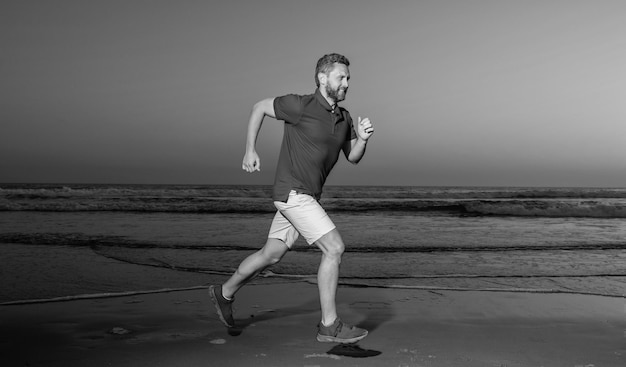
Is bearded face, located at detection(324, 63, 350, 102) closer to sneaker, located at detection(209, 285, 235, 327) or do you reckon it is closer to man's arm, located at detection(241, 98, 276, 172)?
man's arm, located at detection(241, 98, 276, 172)

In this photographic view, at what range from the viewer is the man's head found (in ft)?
12.3

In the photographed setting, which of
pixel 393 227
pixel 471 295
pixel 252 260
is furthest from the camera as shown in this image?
pixel 393 227

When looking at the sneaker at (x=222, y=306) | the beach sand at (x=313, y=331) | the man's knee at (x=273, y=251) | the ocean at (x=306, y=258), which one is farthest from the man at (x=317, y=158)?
the ocean at (x=306, y=258)

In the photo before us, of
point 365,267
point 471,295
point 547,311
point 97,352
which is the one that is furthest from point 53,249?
point 547,311

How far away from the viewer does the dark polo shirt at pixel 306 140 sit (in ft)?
12.5

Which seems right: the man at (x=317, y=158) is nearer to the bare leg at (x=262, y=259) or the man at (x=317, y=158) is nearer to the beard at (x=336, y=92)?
the beard at (x=336, y=92)

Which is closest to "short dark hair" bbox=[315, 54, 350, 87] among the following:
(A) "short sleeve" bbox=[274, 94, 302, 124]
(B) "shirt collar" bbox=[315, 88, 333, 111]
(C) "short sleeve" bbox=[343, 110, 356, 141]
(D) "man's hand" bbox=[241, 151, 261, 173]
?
(B) "shirt collar" bbox=[315, 88, 333, 111]

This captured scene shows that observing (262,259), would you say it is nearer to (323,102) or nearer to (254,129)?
(254,129)

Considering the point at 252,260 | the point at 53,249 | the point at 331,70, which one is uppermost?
the point at 331,70

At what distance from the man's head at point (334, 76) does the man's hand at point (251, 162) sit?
0.66m

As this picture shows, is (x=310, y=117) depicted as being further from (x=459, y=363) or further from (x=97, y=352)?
(x=97, y=352)

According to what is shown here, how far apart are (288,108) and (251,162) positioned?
1.49 ft

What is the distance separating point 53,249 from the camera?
920 cm

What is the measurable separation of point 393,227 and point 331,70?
36.1 ft
